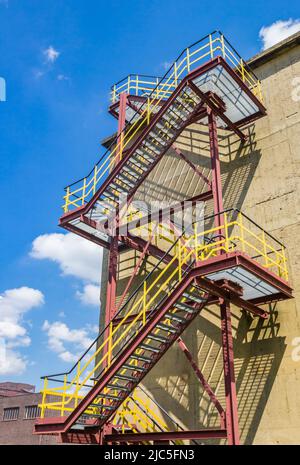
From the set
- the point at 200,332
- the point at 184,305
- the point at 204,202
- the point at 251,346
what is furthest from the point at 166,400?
the point at 204,202

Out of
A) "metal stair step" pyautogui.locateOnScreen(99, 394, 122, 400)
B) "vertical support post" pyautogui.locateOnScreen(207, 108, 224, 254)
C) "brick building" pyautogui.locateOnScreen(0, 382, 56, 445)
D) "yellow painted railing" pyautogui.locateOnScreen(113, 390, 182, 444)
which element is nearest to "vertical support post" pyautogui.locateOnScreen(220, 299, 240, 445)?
"vertical support post" pyautogui.locateOnScreen(207, 108, 224, 254)

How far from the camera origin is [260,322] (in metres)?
13.8

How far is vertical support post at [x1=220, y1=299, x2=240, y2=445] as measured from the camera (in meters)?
11.1

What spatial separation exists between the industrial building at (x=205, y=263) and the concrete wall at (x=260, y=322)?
40 mm

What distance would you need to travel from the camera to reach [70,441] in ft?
40.5

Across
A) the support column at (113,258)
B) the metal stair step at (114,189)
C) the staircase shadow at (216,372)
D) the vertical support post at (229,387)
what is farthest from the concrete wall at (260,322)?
the metal stair step at (114,189)

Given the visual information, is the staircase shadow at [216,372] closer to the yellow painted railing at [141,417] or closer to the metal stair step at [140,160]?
the yellow painted railing at [141,417]

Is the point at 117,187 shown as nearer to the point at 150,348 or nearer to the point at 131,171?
the point at 131,171

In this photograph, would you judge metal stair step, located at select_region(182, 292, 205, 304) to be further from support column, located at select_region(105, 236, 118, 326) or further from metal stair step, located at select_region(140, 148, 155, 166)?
metal stair step, located at select_region(140, 148, 155, 166)

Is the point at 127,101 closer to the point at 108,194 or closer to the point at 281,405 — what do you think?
the point at 108,194

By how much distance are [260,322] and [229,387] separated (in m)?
2.90

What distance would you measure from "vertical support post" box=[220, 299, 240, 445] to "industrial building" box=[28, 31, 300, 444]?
3cm

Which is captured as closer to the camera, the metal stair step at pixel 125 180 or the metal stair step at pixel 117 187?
the metal stair step at pixel 125 180

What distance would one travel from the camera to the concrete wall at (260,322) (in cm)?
1272
